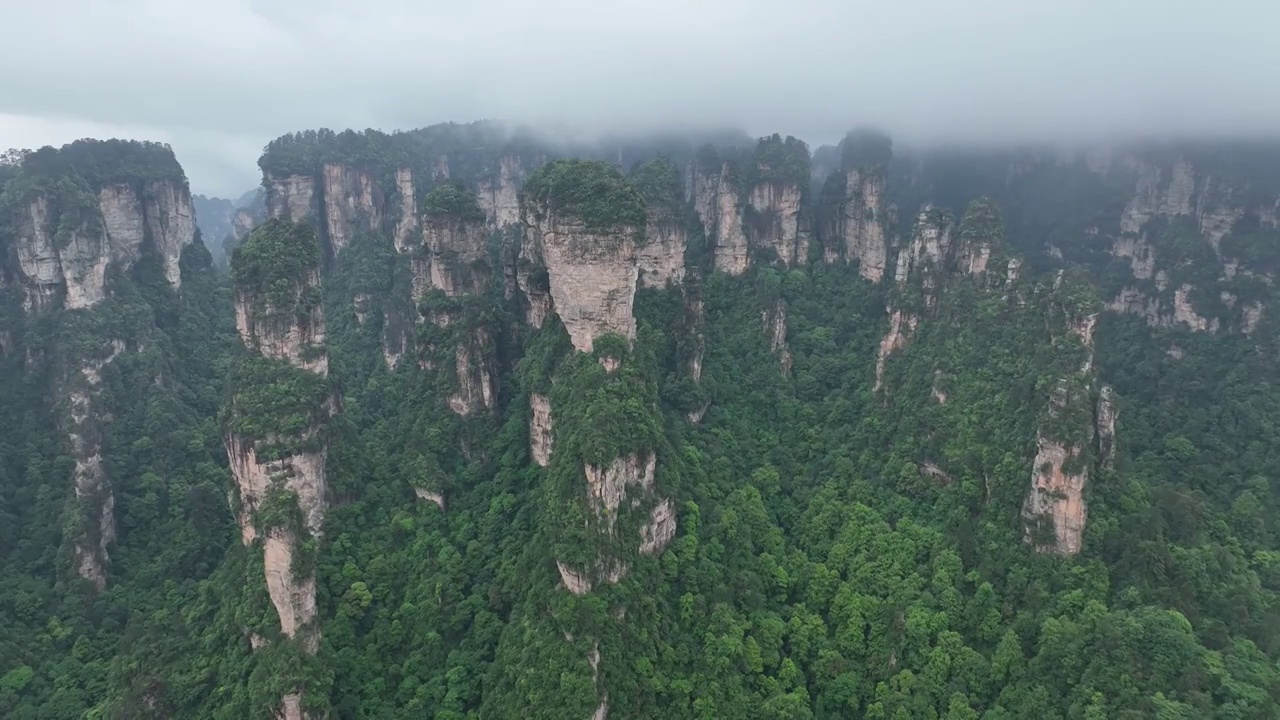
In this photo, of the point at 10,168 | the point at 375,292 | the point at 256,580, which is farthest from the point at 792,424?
the point at 10,168

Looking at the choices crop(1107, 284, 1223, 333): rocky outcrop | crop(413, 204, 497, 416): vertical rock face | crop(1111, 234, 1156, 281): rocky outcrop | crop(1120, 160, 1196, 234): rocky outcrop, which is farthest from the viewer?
crop(1120, 160, 1196, 234): rocky outcrop

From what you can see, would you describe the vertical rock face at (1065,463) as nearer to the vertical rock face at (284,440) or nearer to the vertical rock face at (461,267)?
the vertical rock face at (461,267)

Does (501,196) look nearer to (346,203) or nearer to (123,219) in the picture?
(346,203)

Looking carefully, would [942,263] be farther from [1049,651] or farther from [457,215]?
[457,215]

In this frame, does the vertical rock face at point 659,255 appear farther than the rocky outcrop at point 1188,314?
No

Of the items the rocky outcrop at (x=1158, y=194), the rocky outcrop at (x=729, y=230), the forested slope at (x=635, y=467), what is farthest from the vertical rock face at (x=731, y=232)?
the rocky outcrop at (x=1158, y=194)

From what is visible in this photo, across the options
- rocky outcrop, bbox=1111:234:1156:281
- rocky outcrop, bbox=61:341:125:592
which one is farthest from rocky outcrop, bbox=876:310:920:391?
rocky outcrop, bbox=61:341:125:592

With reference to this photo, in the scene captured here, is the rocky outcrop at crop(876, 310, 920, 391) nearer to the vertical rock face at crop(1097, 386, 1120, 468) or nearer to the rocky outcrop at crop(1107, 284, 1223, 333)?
the vertical rock face at crop(1097, 386, 1120, 468)
